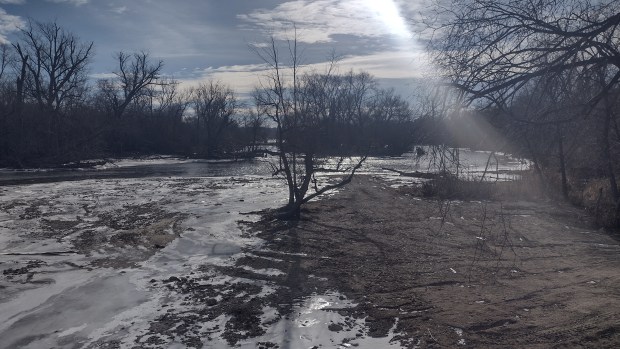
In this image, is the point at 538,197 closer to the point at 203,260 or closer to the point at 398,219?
the point at 398,219

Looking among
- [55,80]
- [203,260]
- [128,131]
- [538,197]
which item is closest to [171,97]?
[128,131]

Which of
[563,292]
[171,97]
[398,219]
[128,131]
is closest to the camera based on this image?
[563,292]

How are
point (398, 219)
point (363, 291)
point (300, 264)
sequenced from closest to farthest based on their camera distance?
point (363, 291) → point (300, 264) → point (398, 219)

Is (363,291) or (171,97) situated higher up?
(171,97)

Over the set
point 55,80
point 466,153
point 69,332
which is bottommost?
point 69,332

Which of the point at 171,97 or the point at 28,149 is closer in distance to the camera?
the point at 28,149

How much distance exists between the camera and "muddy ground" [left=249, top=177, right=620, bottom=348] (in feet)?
21.8

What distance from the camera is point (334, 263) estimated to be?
10.7 meters

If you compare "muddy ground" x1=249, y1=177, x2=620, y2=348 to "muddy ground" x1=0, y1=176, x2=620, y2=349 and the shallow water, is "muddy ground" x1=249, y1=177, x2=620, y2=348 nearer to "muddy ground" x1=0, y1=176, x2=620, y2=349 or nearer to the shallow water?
"muddy ground" x1=0, y1=176, x2=620, y2=349

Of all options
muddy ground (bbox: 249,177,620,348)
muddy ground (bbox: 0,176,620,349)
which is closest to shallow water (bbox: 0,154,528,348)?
muddy ground (bbox: 0,176,620,349)

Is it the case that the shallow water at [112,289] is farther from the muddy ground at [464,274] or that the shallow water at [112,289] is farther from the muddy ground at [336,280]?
Answer: the muddy ground at [464,274]

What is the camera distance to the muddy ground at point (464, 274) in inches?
261

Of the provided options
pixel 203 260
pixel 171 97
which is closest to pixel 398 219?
pixel 203 260

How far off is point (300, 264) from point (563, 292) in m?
4.75
